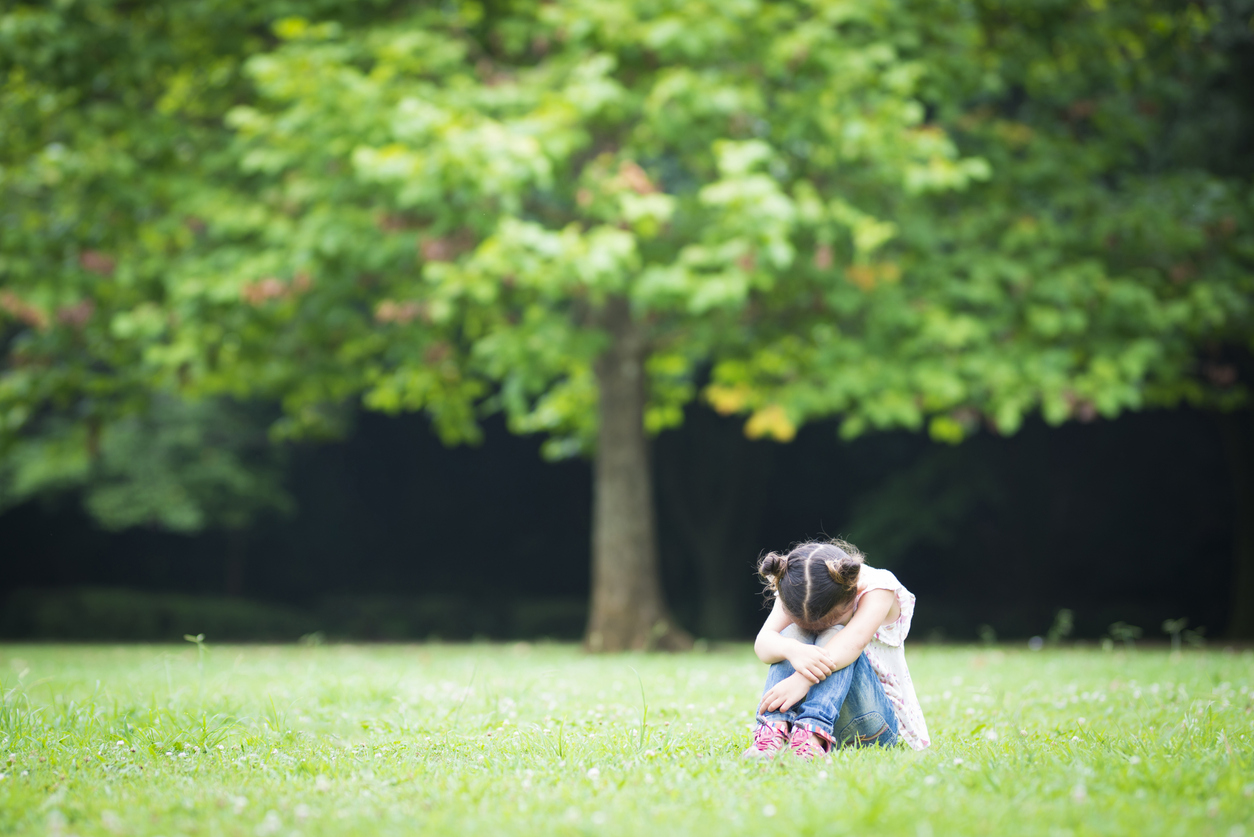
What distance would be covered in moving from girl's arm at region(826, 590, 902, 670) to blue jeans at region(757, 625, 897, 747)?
0.07m

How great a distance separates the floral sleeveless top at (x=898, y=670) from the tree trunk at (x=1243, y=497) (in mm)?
14853

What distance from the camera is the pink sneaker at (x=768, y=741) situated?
13.6 feet

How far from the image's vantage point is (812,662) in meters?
4.13

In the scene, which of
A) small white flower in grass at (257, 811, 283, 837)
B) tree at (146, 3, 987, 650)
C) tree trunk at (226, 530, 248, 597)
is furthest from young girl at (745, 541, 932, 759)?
tree trunk at (226, 530, 248, 597)

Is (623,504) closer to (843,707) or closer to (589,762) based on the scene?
(843,707)

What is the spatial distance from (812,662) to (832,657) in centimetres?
11

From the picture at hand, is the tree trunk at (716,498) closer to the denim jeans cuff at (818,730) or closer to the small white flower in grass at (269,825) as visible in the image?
the denim jeans cuff at (818,730)

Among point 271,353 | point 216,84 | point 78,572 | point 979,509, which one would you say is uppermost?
point 216,84

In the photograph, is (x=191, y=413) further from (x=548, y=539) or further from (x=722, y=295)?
(x=722, y=295)

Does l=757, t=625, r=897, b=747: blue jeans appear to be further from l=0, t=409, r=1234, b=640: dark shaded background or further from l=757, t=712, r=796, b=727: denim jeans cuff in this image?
l=0, t=409, r=1234, b=640: dark shaded background

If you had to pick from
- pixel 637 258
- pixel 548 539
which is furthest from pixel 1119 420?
pixel 637 258

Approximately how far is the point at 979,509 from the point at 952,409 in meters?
13.3

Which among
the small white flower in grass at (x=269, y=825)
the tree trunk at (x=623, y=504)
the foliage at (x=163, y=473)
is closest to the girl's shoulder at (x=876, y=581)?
the small white flower in grass at (x=269, y=825)

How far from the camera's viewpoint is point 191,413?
19828mm
